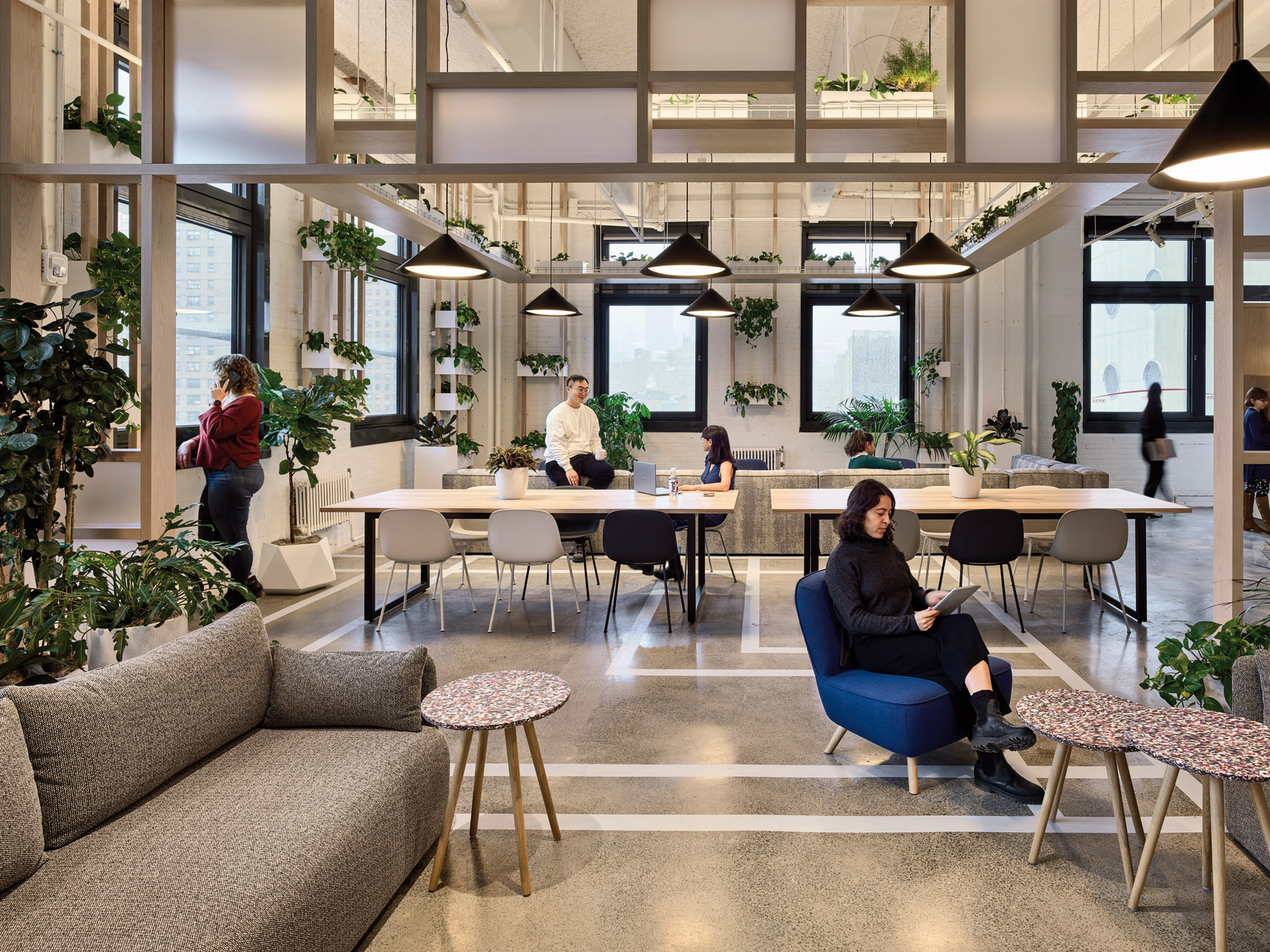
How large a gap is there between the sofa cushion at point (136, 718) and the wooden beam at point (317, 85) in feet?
6.91

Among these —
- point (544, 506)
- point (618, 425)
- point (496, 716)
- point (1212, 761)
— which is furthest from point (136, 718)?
point (618, 425)

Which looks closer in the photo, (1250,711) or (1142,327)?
(1250,711)

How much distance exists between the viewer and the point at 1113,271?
1195 cm

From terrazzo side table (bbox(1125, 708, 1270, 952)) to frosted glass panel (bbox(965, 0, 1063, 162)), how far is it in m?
2.42

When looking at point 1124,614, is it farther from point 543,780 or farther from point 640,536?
point 543,780

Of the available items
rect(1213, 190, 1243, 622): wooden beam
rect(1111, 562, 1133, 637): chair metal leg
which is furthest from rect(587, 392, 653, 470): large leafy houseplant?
rect(1213, 190, 1243, 622): wooden beam

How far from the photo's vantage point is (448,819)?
2672 mm

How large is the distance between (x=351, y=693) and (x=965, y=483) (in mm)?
4573

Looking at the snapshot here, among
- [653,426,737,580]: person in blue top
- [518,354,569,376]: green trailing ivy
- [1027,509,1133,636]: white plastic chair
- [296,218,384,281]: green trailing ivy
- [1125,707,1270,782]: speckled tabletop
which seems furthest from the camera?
[518,354,569,376]: green trailing ivy

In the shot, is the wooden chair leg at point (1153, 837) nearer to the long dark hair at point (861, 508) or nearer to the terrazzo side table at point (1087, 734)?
the terrazzo side table at point (1087, 734)

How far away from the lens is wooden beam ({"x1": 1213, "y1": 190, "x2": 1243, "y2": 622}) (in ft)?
11.7

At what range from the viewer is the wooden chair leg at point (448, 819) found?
2.63m

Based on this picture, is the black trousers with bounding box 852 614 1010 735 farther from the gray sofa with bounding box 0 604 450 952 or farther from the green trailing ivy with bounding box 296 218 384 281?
the green trailing ivy with bounding box 296 218 384 281

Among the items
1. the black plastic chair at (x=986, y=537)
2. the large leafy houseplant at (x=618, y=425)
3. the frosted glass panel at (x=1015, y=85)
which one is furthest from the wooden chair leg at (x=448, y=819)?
the large leafy houseplant at (x=618, y=425)
